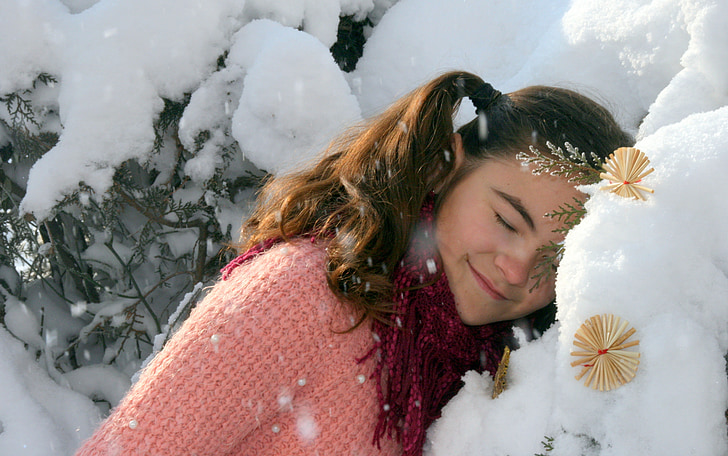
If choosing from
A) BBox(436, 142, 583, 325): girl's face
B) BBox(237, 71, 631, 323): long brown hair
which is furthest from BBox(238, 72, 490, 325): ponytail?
BBox(436, 142, 583, 325): girl's face

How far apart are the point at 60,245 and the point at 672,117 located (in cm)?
220

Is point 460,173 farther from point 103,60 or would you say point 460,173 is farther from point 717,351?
point 103,60

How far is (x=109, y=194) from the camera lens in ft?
6.57

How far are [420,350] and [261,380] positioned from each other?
0.43m

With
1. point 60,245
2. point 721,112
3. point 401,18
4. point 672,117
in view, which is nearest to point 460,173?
point 672,117

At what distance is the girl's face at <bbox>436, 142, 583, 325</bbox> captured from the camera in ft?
5.03

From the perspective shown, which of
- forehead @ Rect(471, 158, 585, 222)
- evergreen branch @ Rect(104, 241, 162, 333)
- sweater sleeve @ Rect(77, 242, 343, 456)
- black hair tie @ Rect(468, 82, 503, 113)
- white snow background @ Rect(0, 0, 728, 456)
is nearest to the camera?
white snow background @ Rect(0, 0, 728, 456)

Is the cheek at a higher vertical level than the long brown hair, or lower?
lower

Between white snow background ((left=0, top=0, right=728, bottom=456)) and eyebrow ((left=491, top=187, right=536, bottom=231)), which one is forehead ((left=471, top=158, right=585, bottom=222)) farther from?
white snow background ((left=0, top=0, right=728, bottom=456))

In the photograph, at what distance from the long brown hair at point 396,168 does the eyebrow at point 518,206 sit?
173 mm

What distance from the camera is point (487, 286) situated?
64.4 inches

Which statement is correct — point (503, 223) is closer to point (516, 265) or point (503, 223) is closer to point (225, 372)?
point (516, 265)

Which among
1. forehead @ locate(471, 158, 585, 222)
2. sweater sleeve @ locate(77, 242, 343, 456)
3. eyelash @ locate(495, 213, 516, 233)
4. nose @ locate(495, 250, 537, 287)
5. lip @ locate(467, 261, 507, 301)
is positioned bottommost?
lip @ locate(467, 261, 507, 301)

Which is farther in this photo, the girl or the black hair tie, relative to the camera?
the black hair tie
